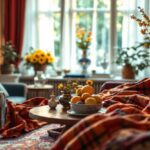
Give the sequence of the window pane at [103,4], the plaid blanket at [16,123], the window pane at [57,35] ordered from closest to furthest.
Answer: the plaid blanket at [16,123]
the window pane at [103,4]
the window pane at [57,35]

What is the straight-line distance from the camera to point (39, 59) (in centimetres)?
596

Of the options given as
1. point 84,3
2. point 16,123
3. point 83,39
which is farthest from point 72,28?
point 16,123

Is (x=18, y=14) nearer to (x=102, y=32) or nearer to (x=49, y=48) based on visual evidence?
(x=49, y=48)

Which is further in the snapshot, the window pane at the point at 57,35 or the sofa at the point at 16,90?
the window pane at the point at 57,35

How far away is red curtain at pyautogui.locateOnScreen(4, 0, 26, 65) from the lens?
6223 mm

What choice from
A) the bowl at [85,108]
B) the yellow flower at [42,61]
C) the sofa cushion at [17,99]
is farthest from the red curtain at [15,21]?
the bowl at [85,108]

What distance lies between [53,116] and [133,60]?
3.15 meters

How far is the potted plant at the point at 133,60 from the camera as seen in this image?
5793mm

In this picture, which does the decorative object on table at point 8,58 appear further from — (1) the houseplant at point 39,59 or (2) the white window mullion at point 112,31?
(2) the white window mullion at point 112,31

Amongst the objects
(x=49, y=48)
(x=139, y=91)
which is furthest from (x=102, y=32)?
(x=139, y=91)

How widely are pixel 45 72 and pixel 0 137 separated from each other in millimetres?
2802

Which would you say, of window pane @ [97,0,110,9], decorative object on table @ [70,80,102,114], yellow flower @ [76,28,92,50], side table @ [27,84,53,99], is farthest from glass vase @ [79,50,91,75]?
decorative object on table @ [70,80,102,114]

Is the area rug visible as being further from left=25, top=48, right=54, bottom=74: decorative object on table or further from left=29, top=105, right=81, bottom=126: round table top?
left=25, top=48, right=54, bottom=74: decorative object on table

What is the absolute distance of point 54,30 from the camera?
643 centimetres
